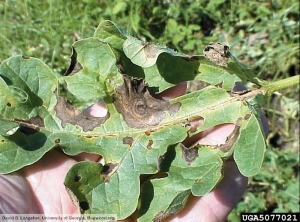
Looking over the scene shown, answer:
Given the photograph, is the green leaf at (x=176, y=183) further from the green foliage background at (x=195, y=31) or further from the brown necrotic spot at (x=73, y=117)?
the green foliage background at (x=195, y=31)

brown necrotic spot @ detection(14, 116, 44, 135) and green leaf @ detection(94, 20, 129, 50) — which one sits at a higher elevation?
green leaf @ detection(94, 20, 129, 50)

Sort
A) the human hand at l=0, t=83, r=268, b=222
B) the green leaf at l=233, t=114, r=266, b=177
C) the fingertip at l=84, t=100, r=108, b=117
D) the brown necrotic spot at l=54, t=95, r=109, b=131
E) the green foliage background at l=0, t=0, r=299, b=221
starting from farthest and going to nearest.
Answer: the green foliage background at l=0, t=0, r=299, b=221 → the fingertip at l=84, t=100, r=108, b=117 → the brown necrotic spot at l=54, t=95, r=109, b=131 → the human hand at l=0, t=83, r=268, b=222 → the green leaf at l=233, t=114, r=266, b=177

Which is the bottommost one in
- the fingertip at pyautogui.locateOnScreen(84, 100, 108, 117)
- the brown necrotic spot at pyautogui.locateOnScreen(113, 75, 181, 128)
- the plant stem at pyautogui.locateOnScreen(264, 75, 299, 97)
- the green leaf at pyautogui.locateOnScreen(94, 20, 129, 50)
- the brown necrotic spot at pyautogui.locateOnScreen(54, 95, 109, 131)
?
the fingertip at pyautogui.locateOnScreen(84, 100, 108, 117)

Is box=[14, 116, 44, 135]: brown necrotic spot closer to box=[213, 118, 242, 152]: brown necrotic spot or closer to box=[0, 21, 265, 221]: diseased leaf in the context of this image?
box=[0, 21, 265, 221]: diseased leaf

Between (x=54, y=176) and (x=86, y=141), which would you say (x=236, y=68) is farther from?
(x=54, y=176)

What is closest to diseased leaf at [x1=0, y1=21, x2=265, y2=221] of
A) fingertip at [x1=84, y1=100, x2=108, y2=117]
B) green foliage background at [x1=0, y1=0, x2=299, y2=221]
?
fingertip at [x1=84, y1=100, x2=108, y2=117]

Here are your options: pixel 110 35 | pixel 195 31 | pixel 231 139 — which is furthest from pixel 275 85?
pixel 195 31

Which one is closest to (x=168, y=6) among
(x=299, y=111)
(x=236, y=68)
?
(x=299, y=111)

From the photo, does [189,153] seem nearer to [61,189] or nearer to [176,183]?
[176,183]
